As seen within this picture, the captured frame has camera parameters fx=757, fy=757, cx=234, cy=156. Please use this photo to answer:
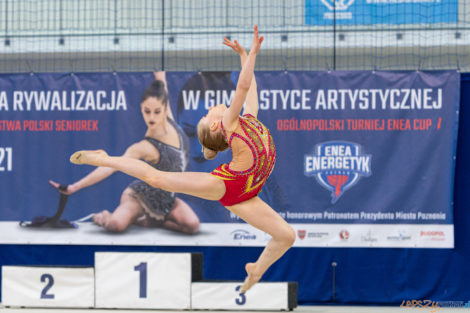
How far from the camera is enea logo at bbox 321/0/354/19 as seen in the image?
10.0 metres

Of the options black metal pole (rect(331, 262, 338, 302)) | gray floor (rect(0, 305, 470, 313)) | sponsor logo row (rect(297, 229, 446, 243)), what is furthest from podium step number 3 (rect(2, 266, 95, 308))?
black metal pole (rect(331, 262, 338, 302))

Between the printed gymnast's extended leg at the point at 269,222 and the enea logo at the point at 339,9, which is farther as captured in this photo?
the enea logo at the point at 339,9

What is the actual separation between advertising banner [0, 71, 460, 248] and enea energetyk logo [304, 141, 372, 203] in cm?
1

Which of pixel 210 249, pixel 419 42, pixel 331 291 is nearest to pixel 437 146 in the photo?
pixel 419 42

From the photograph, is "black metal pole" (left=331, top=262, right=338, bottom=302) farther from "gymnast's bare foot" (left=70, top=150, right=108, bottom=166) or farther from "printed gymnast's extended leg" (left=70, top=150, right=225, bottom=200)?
"gymnast's bare foot" (left=70, top=150, right=108, bottom=166)

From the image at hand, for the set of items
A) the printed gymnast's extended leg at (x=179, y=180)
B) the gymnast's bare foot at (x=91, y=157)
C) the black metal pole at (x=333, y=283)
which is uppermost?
the gymnast's bare foot at (x=91, y=157)

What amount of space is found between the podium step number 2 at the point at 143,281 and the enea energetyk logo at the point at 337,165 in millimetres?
2078

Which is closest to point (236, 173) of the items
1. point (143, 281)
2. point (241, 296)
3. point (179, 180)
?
point (179, 180)

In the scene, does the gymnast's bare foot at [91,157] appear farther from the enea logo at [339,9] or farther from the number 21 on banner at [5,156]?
the enea logo at [339,9]

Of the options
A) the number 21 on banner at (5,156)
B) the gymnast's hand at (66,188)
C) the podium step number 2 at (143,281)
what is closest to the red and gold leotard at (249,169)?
the podium step number 2 at (143,281)

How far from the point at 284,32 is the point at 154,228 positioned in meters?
3.10

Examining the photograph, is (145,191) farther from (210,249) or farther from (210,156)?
(210,156)

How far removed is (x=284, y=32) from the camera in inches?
396

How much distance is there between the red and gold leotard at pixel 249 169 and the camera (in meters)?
5.64
